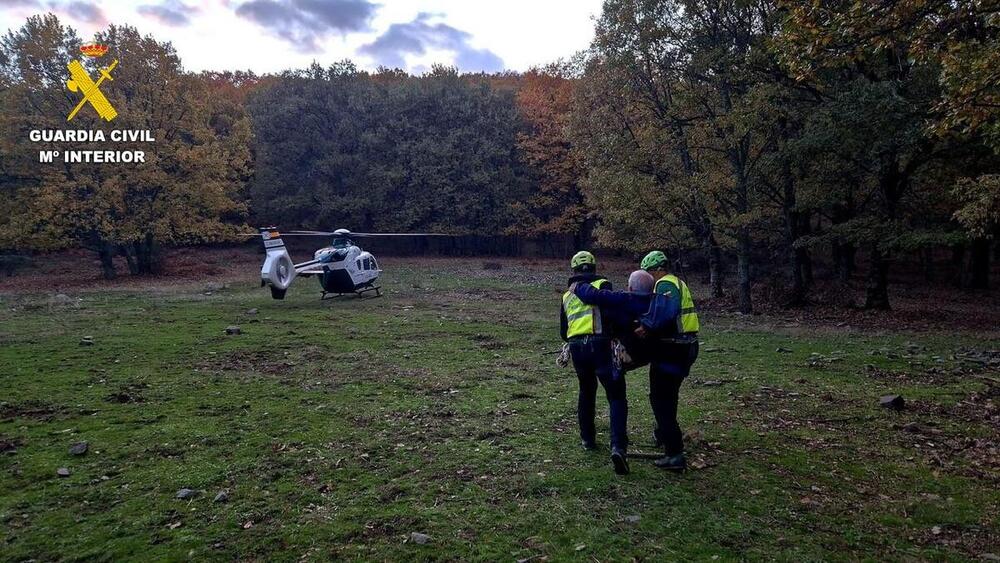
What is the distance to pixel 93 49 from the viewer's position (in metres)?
32.0

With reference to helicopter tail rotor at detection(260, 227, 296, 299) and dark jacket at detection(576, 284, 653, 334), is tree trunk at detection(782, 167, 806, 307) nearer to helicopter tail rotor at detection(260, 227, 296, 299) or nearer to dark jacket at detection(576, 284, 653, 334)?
dark jacket at detection(576, 284, 653, 334)

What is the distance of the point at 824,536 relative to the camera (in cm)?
537

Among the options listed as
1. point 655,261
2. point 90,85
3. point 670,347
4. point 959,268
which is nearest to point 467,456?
point 670,347

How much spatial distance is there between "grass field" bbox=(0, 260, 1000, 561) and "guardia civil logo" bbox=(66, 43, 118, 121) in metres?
22.4

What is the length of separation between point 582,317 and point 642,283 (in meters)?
0.84

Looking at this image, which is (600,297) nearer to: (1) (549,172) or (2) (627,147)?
(2) (627,147)

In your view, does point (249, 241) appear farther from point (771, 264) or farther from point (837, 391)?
point (837, 391)

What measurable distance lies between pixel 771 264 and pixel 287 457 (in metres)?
34.6

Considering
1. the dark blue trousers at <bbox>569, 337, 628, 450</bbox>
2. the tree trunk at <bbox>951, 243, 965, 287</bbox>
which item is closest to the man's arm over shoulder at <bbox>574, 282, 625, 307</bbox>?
the dark blue trousers at <bbox>569, 337, 628, 450</bbox>

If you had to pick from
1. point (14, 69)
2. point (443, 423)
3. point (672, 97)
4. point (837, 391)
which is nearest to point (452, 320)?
point (443, 423)

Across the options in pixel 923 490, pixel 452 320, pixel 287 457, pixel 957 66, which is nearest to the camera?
pixel 923 490

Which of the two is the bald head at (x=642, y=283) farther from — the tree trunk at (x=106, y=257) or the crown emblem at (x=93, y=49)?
the crown emblem at (x=93, y=49)

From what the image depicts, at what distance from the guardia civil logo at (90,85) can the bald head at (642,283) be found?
115 feet

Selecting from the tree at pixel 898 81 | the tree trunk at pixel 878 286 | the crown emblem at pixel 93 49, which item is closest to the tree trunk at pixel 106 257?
the crown emblem at pixel 93 49
